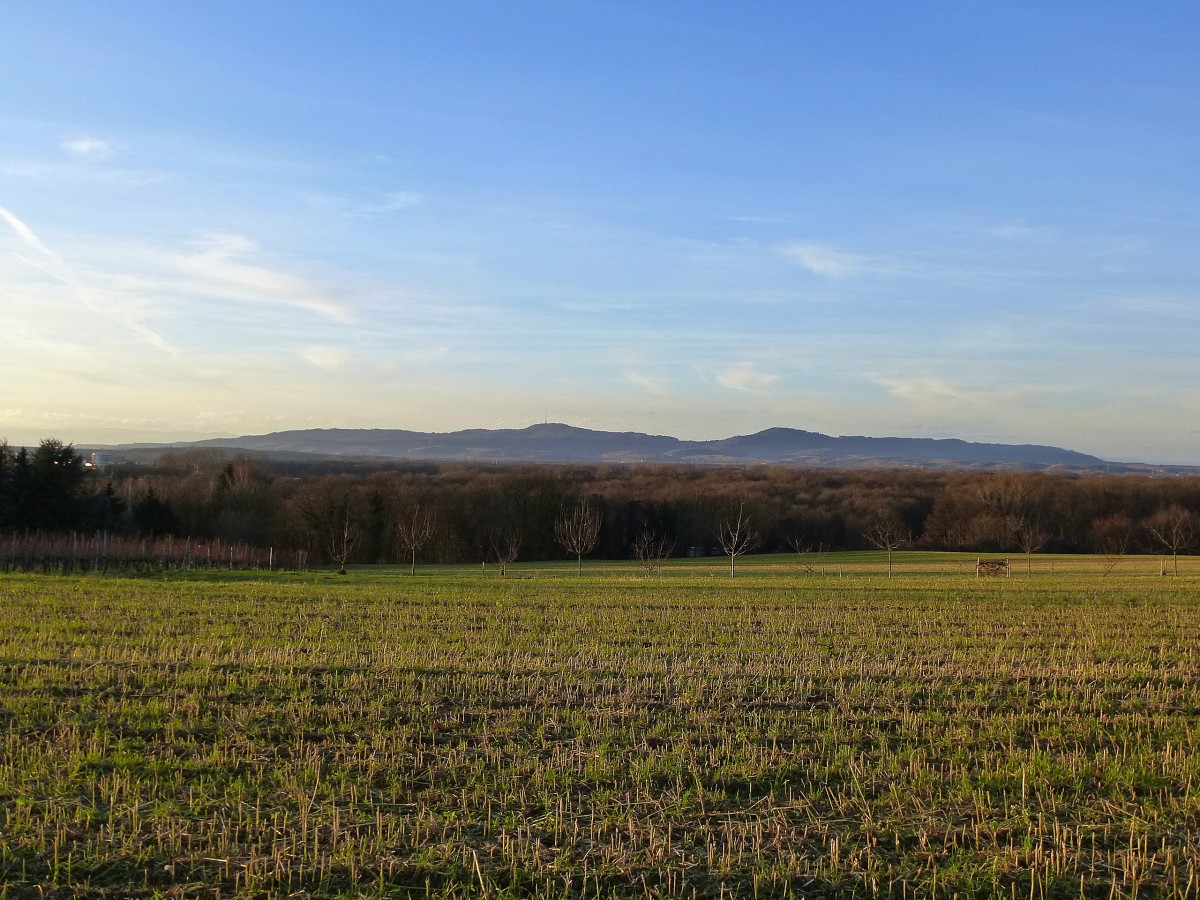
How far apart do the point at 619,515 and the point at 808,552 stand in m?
22.2

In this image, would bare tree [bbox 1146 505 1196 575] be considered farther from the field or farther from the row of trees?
the field

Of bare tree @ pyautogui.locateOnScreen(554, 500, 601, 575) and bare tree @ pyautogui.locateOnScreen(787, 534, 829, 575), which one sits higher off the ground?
bare tree @ pyautogui.locateOnScreen(554, 500, 601, 575)

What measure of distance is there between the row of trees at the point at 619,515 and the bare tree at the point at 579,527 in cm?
27

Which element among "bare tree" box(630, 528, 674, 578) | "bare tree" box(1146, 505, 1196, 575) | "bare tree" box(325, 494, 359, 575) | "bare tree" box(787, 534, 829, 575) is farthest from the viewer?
"bare tree" box(1146, 505, 1196, 575)

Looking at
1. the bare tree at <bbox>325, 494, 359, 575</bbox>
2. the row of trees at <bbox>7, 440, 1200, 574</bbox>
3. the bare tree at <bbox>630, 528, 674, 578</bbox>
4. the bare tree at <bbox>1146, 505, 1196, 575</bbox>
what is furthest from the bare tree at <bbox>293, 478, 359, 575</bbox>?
the bare tree at <bbox>1146, 505, 1196, 575</bbox>

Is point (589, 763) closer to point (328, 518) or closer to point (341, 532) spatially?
point (341, 532)

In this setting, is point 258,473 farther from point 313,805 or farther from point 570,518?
point 313,805

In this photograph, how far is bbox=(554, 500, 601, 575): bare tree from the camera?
6594 centimetres

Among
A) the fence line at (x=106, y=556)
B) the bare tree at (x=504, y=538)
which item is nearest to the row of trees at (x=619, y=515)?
the bare tree at (x=504, y=538)

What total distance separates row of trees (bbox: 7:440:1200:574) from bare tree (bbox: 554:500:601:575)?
0.27m

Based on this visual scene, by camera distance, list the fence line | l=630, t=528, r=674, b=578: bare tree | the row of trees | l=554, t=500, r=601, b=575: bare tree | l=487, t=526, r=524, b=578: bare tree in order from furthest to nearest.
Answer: l=487, t=526, r=524, b=578: bare tree, the row of trees, l=630, t=528, r=674, b=578: bare tree, l=554, t=500, r=601, b=575: bare tree, the fence line

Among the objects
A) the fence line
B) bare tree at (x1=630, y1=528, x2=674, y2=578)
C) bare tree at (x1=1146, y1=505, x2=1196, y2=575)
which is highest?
bare tree at (x1=1146, y1=505, x2=1196, y2=575)

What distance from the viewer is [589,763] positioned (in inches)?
365

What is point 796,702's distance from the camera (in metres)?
12.6
